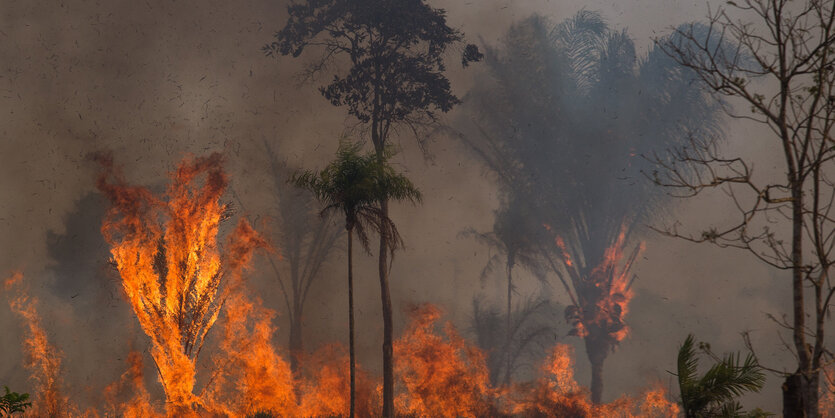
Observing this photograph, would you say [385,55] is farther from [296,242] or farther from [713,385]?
[713,385]

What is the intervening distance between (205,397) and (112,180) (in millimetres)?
5976

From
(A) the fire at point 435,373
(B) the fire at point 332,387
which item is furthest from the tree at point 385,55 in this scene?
(B) the fire at point 332,387

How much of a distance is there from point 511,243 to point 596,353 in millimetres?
4208

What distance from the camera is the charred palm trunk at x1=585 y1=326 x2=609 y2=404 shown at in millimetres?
20388

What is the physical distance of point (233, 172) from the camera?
1978 cm

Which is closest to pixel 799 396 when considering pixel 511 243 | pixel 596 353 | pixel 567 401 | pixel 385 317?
pixel 385 317

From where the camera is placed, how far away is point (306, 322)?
19.8 metres

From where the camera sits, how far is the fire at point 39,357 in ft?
54.2

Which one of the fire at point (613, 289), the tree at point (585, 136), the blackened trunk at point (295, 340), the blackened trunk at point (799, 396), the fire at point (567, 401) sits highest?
the tree at point (585, 136)

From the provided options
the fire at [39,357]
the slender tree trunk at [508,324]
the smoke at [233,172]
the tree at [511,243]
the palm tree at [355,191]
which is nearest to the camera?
the palm tree at [355,191]

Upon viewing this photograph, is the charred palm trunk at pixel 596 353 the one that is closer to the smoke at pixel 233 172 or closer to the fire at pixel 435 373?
the smoke at pixel 233 172

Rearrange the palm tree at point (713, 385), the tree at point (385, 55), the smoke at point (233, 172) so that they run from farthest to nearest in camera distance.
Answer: the tree at point (385, 55) → the smoke at point (233, 172) → the palm tree at point (713, 385)

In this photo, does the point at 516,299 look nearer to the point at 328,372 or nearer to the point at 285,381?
the point at 328,372

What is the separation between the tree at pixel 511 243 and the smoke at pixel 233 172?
32cm
